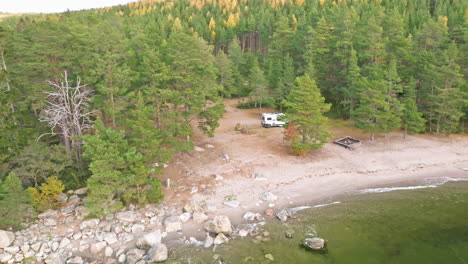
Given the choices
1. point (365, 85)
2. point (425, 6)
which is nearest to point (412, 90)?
point (365, 85)

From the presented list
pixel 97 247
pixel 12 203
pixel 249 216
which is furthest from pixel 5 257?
pixel 249 216

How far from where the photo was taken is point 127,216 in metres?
21.9

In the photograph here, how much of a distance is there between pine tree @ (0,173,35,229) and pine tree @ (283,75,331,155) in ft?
71.1

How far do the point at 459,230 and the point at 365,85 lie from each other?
664 inches

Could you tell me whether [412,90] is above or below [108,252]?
above

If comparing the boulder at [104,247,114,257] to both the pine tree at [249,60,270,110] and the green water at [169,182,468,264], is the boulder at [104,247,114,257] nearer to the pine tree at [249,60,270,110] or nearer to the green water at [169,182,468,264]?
the green water at [169,182,468,264]

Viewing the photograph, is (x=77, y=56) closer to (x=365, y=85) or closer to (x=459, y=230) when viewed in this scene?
(x=365, y=85)

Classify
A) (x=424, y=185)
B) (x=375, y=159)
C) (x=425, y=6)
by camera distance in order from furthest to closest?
1. (x=425, y=6)
2. (x=375, y=159)
3. (x=424, y=185)

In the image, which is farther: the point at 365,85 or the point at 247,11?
the point at 247,11

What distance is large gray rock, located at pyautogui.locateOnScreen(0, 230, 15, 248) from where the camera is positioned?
19.0 m

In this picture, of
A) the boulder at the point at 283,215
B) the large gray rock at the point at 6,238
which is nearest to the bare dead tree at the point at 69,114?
the large gray rock at the point at 6,238

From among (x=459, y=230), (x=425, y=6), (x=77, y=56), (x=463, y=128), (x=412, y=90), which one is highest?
(x=425, y=6)

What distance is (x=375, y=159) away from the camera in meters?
31.0

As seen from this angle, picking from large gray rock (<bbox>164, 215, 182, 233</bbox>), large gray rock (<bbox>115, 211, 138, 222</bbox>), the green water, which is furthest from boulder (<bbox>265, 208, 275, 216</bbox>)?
large gray rock (<bbox>115, 211, 138, 222</bbox>)
